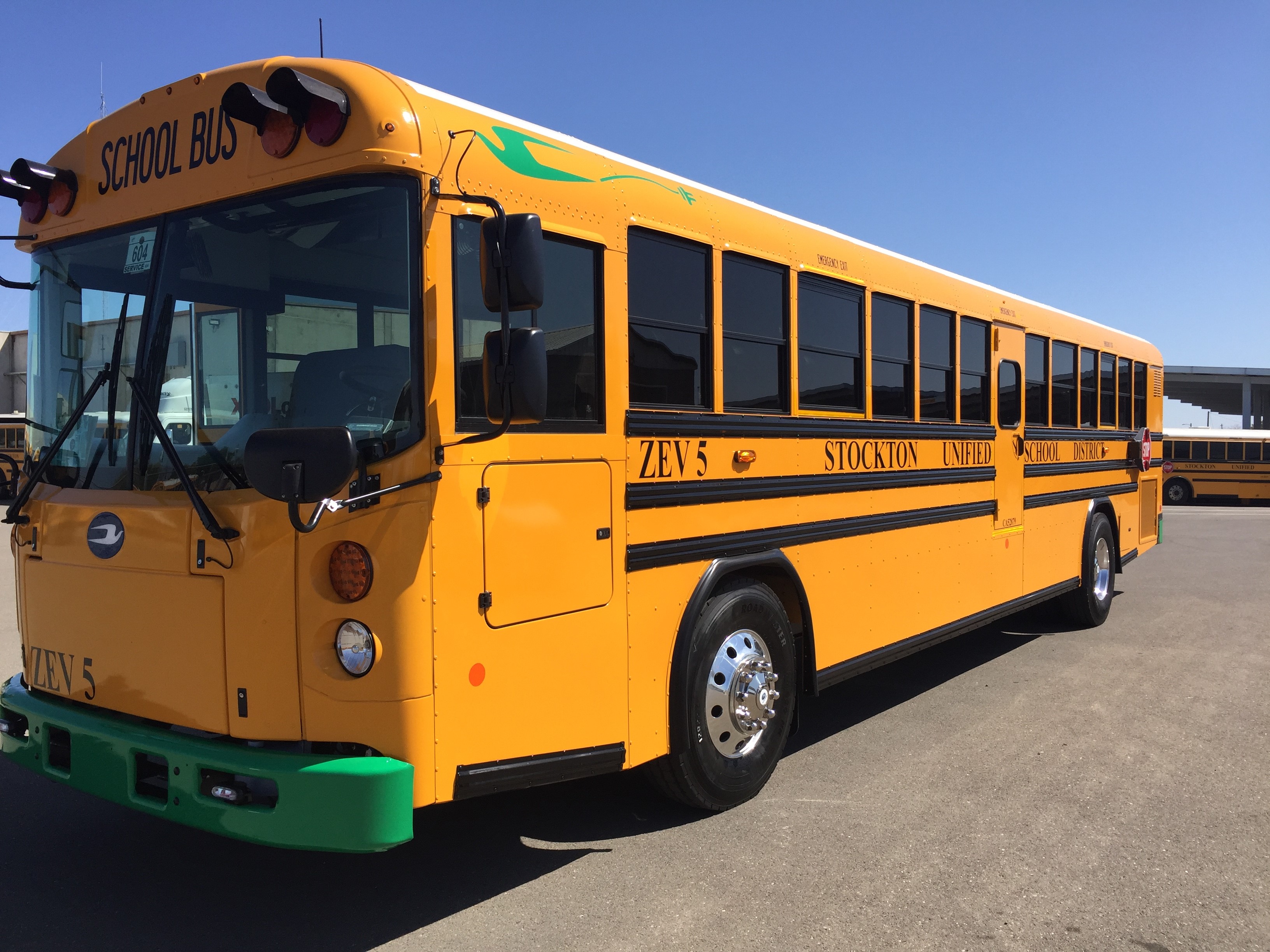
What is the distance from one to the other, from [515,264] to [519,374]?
12.8 inches

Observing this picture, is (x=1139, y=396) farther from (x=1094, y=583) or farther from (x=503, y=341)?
(x=503, y=341)

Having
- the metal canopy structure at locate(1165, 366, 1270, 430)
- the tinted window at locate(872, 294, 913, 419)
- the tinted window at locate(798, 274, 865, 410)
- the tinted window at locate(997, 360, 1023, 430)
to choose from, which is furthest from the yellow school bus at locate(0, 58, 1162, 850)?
the metal canopy structure at locate(1165, 366, 1270, 430)

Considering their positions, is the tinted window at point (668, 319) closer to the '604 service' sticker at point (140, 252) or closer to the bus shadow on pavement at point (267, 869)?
the '604 service' sticker at point (140, 252)

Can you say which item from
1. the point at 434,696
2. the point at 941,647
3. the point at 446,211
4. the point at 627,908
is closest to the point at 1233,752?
the point at 941,647

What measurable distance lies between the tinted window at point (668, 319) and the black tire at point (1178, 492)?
29.8 metres

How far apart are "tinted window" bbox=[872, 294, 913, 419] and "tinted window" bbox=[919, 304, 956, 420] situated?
17 cm

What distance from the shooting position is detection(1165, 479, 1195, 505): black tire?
1171 inches

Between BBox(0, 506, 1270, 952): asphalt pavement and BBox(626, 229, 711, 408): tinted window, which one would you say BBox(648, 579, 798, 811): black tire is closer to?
BBox(0, 506, 1270, 952): asphalt pavement

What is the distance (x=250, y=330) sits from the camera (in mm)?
3254

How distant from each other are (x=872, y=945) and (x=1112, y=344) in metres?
7.55

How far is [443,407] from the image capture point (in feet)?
9.93

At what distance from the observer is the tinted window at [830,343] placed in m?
4.72

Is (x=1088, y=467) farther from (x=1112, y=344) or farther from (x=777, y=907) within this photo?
(x=777, y=907)

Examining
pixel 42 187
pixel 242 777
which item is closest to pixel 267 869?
pixel 242 777
